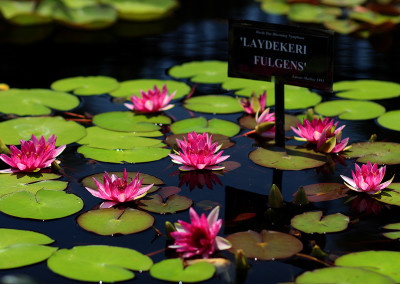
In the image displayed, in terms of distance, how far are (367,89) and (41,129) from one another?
180cm

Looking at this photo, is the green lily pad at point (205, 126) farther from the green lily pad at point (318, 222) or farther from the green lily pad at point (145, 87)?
Result: the green lily pad at point (318, 222)

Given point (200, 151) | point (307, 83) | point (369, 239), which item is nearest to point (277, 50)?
point (307, 83)

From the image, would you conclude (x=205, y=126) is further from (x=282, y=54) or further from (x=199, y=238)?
(x=199, y=238)

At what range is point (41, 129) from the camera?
302 cm

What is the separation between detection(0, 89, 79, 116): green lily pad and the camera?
10.8ft

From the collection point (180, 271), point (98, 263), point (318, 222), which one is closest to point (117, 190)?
point (98, 263)

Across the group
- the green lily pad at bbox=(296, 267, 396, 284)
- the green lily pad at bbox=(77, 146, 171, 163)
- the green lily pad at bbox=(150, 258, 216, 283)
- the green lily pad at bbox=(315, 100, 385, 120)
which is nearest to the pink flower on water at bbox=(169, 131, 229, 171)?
the green lily pad at bbox=(77, 146, 171, 163)

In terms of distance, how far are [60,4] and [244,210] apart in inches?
134

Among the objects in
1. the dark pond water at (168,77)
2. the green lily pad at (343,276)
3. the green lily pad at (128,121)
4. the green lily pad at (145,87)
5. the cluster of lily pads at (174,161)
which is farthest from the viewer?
the green lily pad at (145,87)

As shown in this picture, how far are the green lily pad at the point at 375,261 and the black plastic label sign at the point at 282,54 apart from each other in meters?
0.81

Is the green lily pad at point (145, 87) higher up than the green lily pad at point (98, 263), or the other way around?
the green lily pad at point (145, 87)

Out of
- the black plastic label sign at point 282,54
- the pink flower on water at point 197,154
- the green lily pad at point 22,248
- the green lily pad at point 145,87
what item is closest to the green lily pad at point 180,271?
the green lily pad at point 22,248

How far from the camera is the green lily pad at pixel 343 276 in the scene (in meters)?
1.79

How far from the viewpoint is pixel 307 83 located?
2586 millimetres
